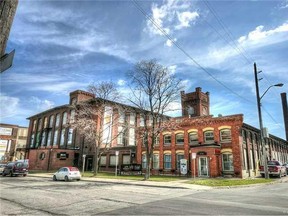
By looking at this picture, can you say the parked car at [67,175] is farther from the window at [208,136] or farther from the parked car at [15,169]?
the window at [208,136]

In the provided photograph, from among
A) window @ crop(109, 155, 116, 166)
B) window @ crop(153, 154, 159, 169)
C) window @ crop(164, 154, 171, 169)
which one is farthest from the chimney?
window @ crop(109, 155, 116, 166)

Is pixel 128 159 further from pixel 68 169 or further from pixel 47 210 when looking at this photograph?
pixel 47 210

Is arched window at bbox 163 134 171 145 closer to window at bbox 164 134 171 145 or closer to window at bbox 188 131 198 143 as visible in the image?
window at bbox 164 134 171 145

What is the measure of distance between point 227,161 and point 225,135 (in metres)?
3.07

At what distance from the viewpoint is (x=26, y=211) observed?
9211 mm

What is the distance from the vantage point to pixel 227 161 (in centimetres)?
2861

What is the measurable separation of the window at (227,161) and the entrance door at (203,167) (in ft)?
7.18

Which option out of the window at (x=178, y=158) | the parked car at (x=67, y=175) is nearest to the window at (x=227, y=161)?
the window at (x=178, y=158)

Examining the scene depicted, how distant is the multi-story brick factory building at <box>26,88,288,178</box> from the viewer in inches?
1115

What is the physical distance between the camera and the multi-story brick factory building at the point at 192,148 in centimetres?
2833

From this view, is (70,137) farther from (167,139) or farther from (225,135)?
(225,135)

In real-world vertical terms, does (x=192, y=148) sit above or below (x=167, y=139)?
below

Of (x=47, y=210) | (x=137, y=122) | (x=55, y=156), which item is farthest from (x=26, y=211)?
(x=137, y=122)

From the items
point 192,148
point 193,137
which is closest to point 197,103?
point 193,137
